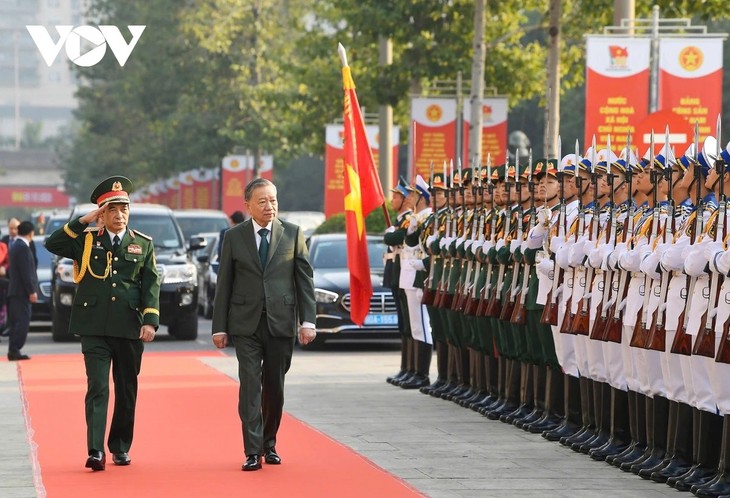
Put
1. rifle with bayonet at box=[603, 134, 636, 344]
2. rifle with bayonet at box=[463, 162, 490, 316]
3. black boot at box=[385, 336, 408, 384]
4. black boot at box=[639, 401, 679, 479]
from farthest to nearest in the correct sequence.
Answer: black boot at box=[385, 336, 408, 384], rifle with bayonet at box=[463, 162, 490, 316], rifle with bayonet at box=[603, 134, 636, 344], black boot at box=[639, 401, 679, 479]

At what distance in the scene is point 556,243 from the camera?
1254cm

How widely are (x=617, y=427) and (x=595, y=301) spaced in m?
0.85

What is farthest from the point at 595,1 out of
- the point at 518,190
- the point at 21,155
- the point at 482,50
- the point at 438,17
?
the point at 21,155

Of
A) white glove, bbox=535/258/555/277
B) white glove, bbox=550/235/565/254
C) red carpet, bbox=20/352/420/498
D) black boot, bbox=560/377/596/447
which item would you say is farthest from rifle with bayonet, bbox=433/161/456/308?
black boot, bbox=560/377/596/447

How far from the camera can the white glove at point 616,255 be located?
11.3 m

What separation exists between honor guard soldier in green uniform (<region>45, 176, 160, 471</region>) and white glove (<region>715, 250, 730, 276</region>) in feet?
11.8

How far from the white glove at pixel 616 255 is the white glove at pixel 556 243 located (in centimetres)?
105

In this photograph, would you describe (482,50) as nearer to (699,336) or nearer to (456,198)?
(456,198)

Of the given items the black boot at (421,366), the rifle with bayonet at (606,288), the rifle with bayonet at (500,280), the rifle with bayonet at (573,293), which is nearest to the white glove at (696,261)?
the rifle with bayonet at (606,288)

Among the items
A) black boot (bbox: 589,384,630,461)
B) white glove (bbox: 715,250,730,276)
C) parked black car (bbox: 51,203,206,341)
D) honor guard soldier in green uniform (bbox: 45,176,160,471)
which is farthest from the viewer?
parked black car (bbox: 51,203,206,341)

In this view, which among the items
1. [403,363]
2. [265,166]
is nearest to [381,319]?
[403,363]

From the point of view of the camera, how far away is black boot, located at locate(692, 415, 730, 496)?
9.83 m

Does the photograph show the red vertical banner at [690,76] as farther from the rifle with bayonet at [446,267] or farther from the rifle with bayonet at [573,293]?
the rifle with bayonet at [573,293]

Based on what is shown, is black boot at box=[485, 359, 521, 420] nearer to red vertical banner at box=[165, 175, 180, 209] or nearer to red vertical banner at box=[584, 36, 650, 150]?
red vertical banner at box=[584, 36, 650, 150]
